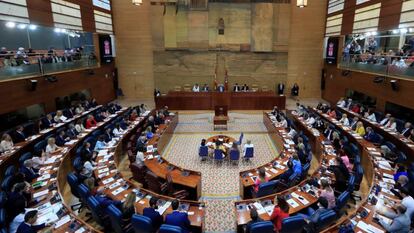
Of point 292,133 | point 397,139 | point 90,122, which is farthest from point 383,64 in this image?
point 90,122

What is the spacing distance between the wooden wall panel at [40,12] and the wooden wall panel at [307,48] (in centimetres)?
1745

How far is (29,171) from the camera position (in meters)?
7.14

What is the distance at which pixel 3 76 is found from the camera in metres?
10.1

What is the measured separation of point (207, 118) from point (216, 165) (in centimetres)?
726

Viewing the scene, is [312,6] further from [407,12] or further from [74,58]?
[74,58]

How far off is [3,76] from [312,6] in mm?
21332

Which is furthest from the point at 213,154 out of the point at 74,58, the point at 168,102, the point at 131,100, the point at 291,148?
the point at 131,100

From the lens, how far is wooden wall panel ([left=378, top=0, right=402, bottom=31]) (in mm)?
12562

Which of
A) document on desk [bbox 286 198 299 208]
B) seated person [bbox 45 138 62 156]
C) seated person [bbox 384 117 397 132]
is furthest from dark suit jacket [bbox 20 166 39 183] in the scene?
seated person [bbox 384 117 397 132]

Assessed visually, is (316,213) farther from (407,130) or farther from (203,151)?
(407,130)

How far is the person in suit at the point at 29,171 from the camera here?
7.02 m

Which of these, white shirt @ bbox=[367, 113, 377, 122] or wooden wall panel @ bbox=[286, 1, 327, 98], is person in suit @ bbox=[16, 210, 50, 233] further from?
wooden wall panel @ bbox=[286, 1, 327, 98]

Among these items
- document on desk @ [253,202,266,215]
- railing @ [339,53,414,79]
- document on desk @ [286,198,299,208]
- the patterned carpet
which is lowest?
the patterned carpet

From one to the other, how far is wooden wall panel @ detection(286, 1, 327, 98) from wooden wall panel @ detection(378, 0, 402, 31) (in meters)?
7.72
